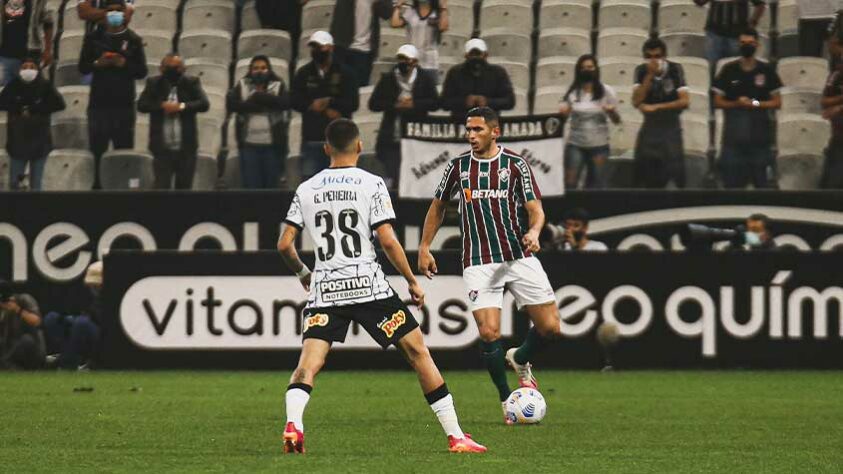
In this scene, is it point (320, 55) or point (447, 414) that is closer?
point (447, 414)

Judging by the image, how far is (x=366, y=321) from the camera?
859cm

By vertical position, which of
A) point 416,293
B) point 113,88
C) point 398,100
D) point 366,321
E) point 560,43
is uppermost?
point 560,43

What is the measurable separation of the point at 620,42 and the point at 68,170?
7060mm

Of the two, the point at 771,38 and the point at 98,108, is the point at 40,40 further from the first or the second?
the point at 771,38

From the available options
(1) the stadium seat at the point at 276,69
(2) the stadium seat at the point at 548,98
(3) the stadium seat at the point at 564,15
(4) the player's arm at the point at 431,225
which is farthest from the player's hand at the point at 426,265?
(3) the stadium seat at the point at 564,15

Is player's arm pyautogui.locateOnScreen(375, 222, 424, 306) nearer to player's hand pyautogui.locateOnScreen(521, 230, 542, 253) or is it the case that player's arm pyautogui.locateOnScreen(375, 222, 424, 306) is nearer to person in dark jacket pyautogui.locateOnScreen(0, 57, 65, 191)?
player's hand pyautogui.locateOnScreen(521, 230, 542, 253)

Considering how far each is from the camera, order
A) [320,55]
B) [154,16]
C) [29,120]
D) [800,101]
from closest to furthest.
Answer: [320,55] < [29,120] < [800,101] < [154,16]

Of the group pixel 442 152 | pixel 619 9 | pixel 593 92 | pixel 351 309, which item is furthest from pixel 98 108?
pixel 351 309

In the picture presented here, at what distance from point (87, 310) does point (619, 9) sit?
7.90 m

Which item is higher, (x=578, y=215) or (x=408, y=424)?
(x=578, y=215)

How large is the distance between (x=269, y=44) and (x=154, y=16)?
1.90 m

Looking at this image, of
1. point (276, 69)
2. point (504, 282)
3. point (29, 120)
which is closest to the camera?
point (504, 282)

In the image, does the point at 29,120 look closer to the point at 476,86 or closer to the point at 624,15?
the point at 476,86

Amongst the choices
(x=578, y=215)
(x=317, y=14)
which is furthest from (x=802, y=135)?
(x=317, y=14)
